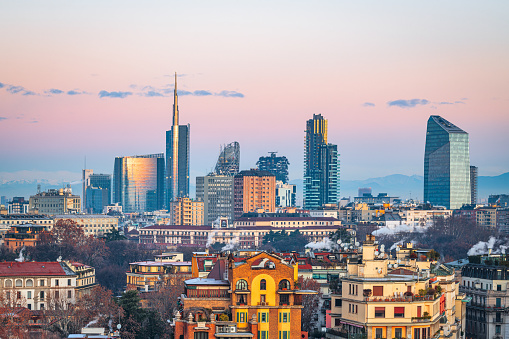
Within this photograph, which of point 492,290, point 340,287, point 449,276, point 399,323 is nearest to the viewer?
point 399,323

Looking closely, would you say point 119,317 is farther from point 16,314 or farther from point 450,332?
point 450,332

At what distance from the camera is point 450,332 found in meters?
105

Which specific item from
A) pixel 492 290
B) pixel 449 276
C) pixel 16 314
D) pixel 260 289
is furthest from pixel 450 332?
pixel 16 314

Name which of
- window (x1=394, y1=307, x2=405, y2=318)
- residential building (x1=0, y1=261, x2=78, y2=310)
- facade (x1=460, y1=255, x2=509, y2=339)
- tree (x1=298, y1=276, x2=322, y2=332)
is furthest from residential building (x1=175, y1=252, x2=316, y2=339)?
residential building (x1=0, y1=261, x2=78, y2=310)

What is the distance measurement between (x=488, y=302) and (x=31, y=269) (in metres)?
55.8

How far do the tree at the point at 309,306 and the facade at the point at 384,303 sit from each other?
1291cm

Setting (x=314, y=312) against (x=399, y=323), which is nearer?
(x=399, y=323)

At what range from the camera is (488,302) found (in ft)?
435

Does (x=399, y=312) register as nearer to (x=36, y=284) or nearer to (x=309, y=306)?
(x=309, y=306)

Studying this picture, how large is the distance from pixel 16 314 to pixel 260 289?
31.6m

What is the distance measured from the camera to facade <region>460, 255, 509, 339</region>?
132m

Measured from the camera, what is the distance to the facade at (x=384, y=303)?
95750 millimetres

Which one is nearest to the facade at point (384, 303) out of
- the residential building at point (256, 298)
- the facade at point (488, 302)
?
the residential building at point (256, 298)

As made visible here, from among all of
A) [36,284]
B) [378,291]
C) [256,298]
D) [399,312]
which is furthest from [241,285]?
[36,284]
